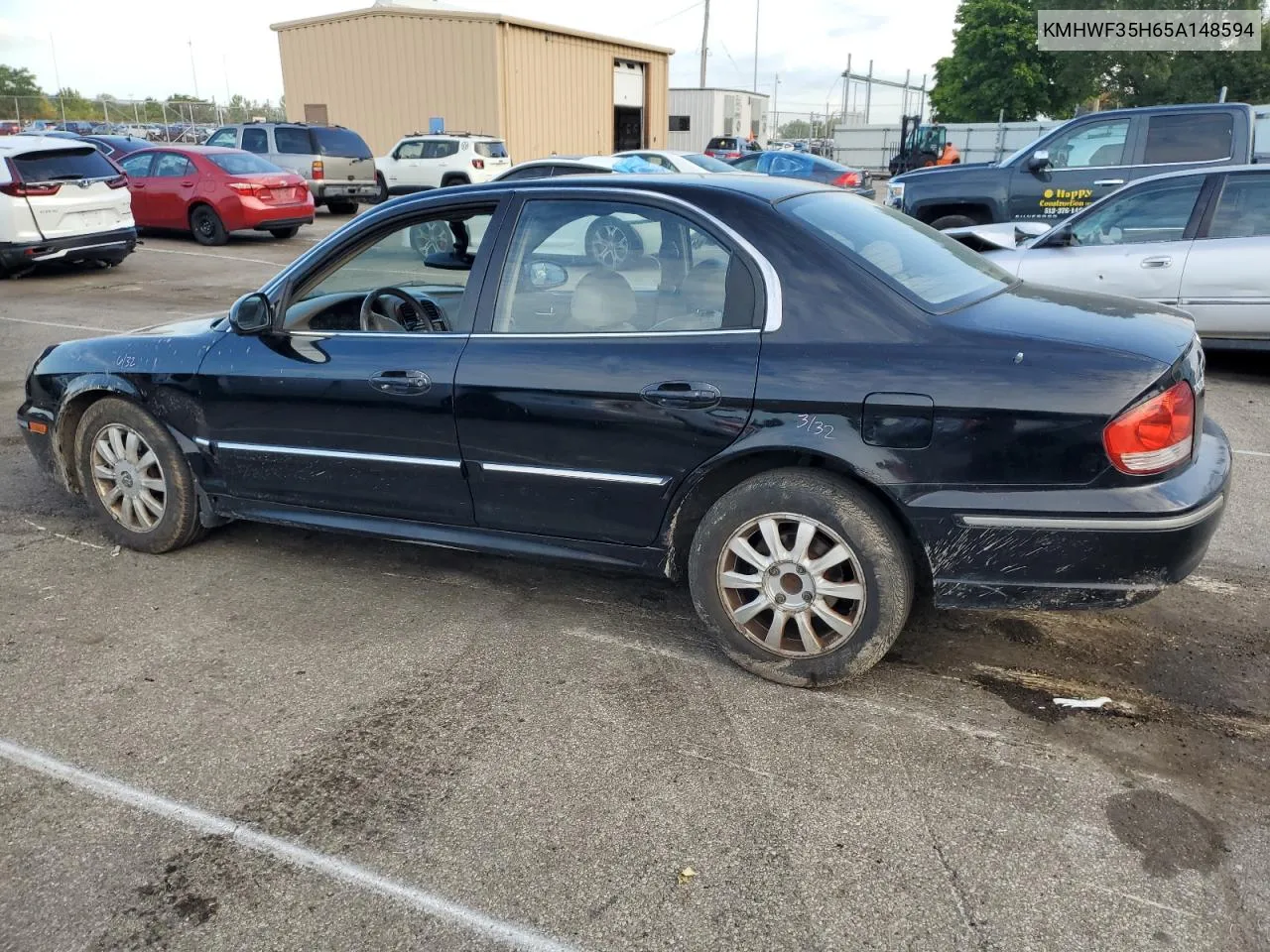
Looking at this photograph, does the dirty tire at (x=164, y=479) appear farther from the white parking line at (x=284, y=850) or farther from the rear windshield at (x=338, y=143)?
the rear windshield at (x=338, y=143)

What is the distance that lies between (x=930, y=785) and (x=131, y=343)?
147 inches

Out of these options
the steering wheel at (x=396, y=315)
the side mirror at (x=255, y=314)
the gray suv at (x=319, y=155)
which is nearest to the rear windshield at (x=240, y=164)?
the gray suv at (x=319, y=155)

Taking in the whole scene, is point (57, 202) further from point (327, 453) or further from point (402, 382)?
point (402, 382)

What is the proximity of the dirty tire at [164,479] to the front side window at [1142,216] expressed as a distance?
652 cm

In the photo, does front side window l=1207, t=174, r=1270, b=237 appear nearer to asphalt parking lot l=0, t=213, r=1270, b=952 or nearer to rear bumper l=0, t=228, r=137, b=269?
asphalt parking lot l=0, t=213, r=1270, b=952

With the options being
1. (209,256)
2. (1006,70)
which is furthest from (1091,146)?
(1006,70)

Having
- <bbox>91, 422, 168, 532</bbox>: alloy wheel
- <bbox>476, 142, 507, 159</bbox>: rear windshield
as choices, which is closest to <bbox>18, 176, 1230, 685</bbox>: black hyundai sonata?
<bbox>91, 422, 168, 532</bbox>: alloy wheel

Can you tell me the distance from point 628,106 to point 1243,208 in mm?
31144

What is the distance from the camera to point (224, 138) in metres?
21.6

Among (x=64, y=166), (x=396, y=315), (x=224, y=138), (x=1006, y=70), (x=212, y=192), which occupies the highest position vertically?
(x=1006, y=70)

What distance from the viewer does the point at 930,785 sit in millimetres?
2816

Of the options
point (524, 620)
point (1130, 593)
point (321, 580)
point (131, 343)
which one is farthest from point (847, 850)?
point (131, 343)

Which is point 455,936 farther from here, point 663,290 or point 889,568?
point 663,290

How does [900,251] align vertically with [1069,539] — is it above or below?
above
